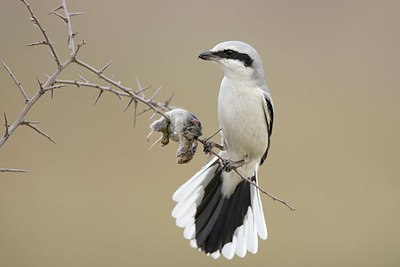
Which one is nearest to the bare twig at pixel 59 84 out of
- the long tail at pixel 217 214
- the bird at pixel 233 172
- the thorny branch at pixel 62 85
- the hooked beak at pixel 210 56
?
the thorny branch at pixel 62 85

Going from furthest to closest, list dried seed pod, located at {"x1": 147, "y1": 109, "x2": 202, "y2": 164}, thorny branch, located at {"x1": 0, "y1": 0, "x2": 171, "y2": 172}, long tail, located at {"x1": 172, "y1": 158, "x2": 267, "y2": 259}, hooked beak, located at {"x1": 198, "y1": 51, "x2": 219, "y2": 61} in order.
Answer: long tail, located at {"x1": 172, "y1": 158, "x2": 267, "y2": 259} < hooked beak, located at {"x1": 198, "y1": 51, "x2": 219, "y2": 61} < dried seed pod, located at {"x1": 147, "y1": 109, "x2": 202, "y2": 164} < thorny branch, located at {"x1": 0, "y1": 0, "x2": 171, "y2": 172}

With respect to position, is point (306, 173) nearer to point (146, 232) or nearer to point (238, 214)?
point (146, 232)

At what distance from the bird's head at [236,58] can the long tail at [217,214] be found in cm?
65

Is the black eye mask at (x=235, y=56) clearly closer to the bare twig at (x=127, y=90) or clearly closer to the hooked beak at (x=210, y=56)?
the hooked beak at (x=210, y=56)

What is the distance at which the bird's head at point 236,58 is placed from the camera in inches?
144

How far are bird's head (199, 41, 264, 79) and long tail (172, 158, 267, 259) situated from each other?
25.8 inches

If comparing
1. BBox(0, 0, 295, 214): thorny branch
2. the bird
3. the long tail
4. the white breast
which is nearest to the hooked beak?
the bird

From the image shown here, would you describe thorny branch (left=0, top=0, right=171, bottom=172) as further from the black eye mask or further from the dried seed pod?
the black eye mask

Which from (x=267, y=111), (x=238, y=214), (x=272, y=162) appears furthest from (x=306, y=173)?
(x=267, y=111)

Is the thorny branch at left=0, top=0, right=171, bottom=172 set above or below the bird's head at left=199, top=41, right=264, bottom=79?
below

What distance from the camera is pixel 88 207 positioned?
7.19m

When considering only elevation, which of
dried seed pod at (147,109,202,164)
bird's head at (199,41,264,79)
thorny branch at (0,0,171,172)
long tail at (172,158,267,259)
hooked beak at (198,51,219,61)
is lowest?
thorny branch at (0,0,171,172)

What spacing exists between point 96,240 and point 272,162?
2.28 metres

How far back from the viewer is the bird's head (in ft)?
12.0
